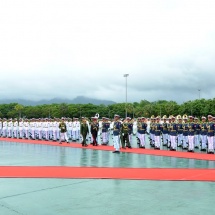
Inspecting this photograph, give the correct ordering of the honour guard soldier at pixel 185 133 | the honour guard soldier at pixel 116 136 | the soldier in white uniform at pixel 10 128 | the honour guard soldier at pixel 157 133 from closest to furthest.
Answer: the honour guard soldier at pixel 116 136 < the honour guard soldier at pixel 185 133 < the honour guard soldier at pixel 157 133 < the soldier in white uniform at pixel 10 128

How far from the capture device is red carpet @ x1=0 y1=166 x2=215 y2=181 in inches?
350

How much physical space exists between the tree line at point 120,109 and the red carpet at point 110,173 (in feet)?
188

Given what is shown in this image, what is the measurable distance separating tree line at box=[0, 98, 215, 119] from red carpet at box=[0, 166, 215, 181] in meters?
57.5

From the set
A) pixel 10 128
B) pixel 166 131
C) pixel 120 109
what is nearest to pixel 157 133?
pixel 166 131

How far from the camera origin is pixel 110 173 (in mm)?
9562

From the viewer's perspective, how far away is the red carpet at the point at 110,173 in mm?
8898

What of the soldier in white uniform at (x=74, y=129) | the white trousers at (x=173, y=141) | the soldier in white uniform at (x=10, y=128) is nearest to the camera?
the white trousers at (x=173, y=141)

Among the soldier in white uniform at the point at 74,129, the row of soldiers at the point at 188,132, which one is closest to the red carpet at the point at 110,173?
the row of soldiers at the point at 188,132

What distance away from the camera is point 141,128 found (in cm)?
1788

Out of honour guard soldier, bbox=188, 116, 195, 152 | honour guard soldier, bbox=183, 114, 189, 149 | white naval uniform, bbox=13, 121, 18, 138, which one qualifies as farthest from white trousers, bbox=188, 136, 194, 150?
white naval uniform, bbox=13, 121, 18, 138

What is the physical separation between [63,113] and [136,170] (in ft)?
321

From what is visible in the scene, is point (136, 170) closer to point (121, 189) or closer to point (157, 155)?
point (121, 189)

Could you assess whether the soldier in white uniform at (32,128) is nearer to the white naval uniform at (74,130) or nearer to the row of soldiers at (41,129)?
the row of soldiers at (41,129)

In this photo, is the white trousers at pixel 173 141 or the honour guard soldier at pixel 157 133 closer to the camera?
the white trousers at pixel 173 141
